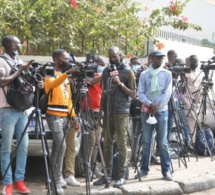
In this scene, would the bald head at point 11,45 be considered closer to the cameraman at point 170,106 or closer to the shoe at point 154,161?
the cameraman at point 170,106

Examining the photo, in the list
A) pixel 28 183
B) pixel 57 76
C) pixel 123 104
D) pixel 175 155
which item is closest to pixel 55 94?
pixel 57 76

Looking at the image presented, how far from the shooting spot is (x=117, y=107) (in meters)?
7.44

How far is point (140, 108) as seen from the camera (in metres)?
8.66

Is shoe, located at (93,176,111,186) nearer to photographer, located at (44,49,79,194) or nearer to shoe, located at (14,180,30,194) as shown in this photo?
photographer, located at (44,49,79,194)

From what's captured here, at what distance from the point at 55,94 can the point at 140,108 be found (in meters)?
2.07

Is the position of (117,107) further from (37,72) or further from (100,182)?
(37,72)

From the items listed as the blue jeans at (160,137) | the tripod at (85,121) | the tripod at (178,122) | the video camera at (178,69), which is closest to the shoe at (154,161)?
the tripod at (178,122)

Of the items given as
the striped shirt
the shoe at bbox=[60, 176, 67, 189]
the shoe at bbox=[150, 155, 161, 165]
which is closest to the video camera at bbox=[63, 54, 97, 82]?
the striped shirt

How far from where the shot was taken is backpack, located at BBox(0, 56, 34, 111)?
21.4 feet

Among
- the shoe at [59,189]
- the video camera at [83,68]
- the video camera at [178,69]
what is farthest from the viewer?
the video camera at [178,69]

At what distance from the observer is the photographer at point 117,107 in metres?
7.43

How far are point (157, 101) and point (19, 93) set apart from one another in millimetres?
2276

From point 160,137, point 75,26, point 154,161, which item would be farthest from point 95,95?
point 75,26

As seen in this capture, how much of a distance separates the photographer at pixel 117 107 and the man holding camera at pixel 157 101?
535 millimetres
